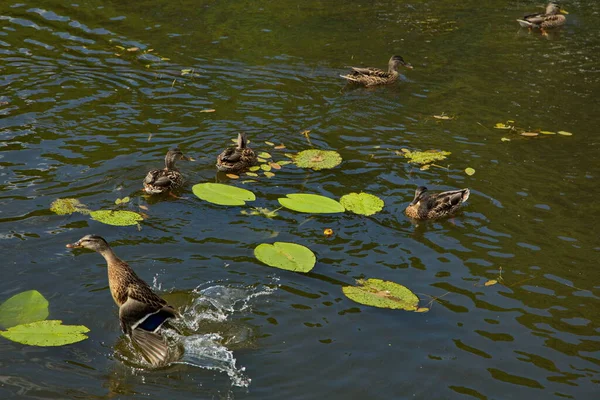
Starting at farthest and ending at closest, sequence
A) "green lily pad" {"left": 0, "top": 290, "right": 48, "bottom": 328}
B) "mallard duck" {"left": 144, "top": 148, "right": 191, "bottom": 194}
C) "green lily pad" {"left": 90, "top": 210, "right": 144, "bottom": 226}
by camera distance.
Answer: "mallard duck" {"left": 144, "top": 148, "right": 191, "bottom": 194} < "green lily pad" {"left": 90, "top": 210, "right": 144, "bottom": 226} < "green lily pad" {"left": 0, "top": 290, "right": 48, "bottom": 328}

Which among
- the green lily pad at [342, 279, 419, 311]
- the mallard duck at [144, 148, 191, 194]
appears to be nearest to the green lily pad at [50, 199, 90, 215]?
the mallard duck at [144, 148, 191, 194]

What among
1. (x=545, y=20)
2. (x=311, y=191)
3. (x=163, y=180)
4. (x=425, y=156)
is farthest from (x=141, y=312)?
(x=545, y=20)

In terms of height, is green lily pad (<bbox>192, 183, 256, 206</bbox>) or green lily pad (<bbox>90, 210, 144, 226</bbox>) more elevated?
green lily pad (<bbox>192, 183, 256, 206</bbox>)

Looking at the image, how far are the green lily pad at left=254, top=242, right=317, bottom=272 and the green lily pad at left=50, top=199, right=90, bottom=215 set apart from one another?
2759mm

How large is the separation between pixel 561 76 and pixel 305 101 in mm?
5732

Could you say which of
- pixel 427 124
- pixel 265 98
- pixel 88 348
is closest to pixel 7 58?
pixel 265 98

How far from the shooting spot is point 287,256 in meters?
9.55

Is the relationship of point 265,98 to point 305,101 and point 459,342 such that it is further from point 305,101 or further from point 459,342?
point 459,342

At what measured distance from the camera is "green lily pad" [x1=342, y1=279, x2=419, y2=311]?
345 inches

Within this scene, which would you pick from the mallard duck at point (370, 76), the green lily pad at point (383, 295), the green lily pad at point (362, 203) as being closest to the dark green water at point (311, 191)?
the green lily pad at point (383, 295)

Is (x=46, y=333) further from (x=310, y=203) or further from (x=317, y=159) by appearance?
(x=317, y=159)

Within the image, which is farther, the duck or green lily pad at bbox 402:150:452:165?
green lily pad at bbox 402:150:452:165

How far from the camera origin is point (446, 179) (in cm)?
1218

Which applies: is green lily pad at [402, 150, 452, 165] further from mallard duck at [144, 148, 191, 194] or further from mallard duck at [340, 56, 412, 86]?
mallard duck at [144, 148, 191, 194]
